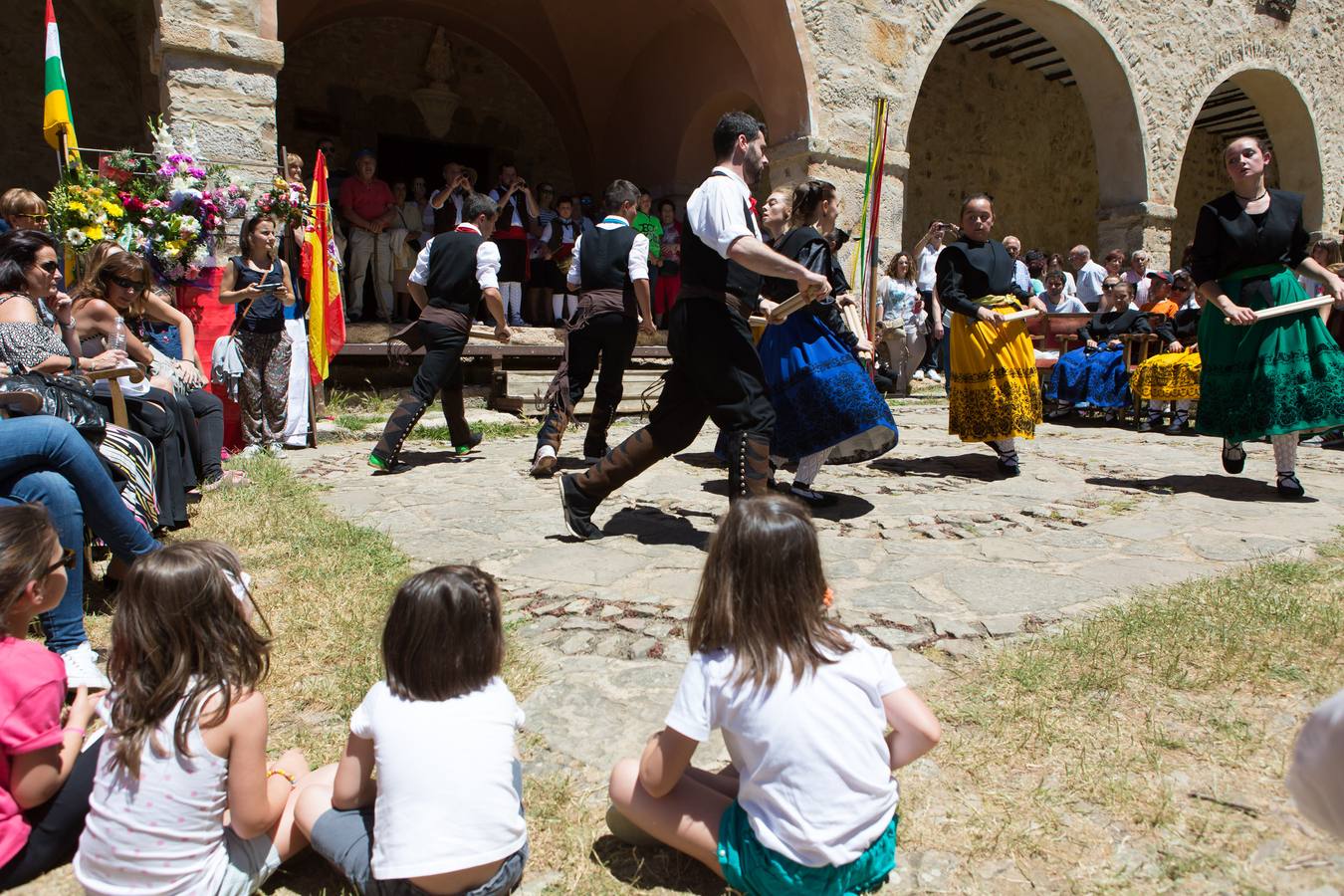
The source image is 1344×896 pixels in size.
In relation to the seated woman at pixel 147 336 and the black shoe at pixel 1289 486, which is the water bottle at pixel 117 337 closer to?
the seated woman at pixel 147 336

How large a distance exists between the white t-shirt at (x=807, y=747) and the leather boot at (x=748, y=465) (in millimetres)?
1993

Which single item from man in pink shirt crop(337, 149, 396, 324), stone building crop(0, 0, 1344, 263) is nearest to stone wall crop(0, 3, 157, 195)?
stone building crop(0, 0, 1344, 263)

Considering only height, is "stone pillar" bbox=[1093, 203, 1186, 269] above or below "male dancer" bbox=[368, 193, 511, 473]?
above

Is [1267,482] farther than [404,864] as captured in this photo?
Yes

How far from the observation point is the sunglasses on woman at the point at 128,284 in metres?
3.94

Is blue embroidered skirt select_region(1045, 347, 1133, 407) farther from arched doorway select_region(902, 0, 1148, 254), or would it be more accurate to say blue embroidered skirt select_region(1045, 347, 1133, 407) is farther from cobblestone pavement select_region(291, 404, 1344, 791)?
arched doorway select_region(902, 0, 1148, 254)

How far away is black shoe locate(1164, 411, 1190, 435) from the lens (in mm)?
7860

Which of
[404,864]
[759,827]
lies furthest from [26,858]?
[759,827]

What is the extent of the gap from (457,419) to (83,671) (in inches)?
148

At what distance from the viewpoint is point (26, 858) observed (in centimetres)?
169

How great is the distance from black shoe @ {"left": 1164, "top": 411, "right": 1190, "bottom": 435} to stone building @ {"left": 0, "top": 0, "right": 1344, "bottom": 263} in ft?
10.9

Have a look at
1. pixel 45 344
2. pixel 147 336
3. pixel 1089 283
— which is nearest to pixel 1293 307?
pixel 45 344

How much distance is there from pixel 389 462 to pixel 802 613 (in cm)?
434

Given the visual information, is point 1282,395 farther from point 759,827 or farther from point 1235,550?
point 759,827
